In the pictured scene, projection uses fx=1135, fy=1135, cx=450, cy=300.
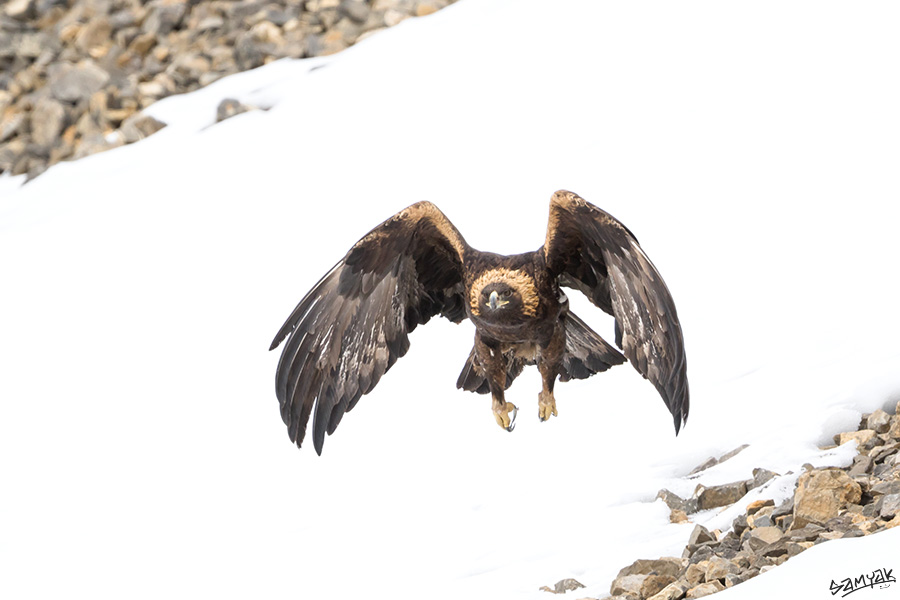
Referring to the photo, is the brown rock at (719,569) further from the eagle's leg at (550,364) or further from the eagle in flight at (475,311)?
the eagle's leg at (550,364)

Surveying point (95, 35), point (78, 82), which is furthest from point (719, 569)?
point (95, 35)

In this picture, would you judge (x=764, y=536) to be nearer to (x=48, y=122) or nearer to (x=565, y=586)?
(x=565, y=586)

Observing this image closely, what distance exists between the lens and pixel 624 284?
233 inches

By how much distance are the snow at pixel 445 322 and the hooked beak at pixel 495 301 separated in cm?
192

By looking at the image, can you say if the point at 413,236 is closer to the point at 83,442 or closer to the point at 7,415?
the point at 83,442

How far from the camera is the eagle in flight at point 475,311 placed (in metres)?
5.86

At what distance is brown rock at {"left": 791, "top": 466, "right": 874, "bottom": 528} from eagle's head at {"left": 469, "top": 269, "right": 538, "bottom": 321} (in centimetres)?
188

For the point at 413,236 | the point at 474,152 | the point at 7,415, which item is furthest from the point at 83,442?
the point at 413,236

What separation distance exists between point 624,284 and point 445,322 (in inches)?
249

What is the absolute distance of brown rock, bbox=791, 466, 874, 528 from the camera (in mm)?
6250

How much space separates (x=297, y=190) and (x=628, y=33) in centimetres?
531

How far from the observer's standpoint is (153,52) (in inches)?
727

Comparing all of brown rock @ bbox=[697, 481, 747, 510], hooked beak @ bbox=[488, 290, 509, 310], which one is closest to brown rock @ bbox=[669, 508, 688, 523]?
brown rock @ bbox=[697, 481, 747, 510]

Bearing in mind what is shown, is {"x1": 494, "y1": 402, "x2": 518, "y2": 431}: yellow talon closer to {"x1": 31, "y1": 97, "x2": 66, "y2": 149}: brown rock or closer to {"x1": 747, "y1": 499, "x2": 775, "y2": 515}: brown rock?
{"x1": 747, "y1": 499, "x2": 775, "y2": 515}: brown rock
